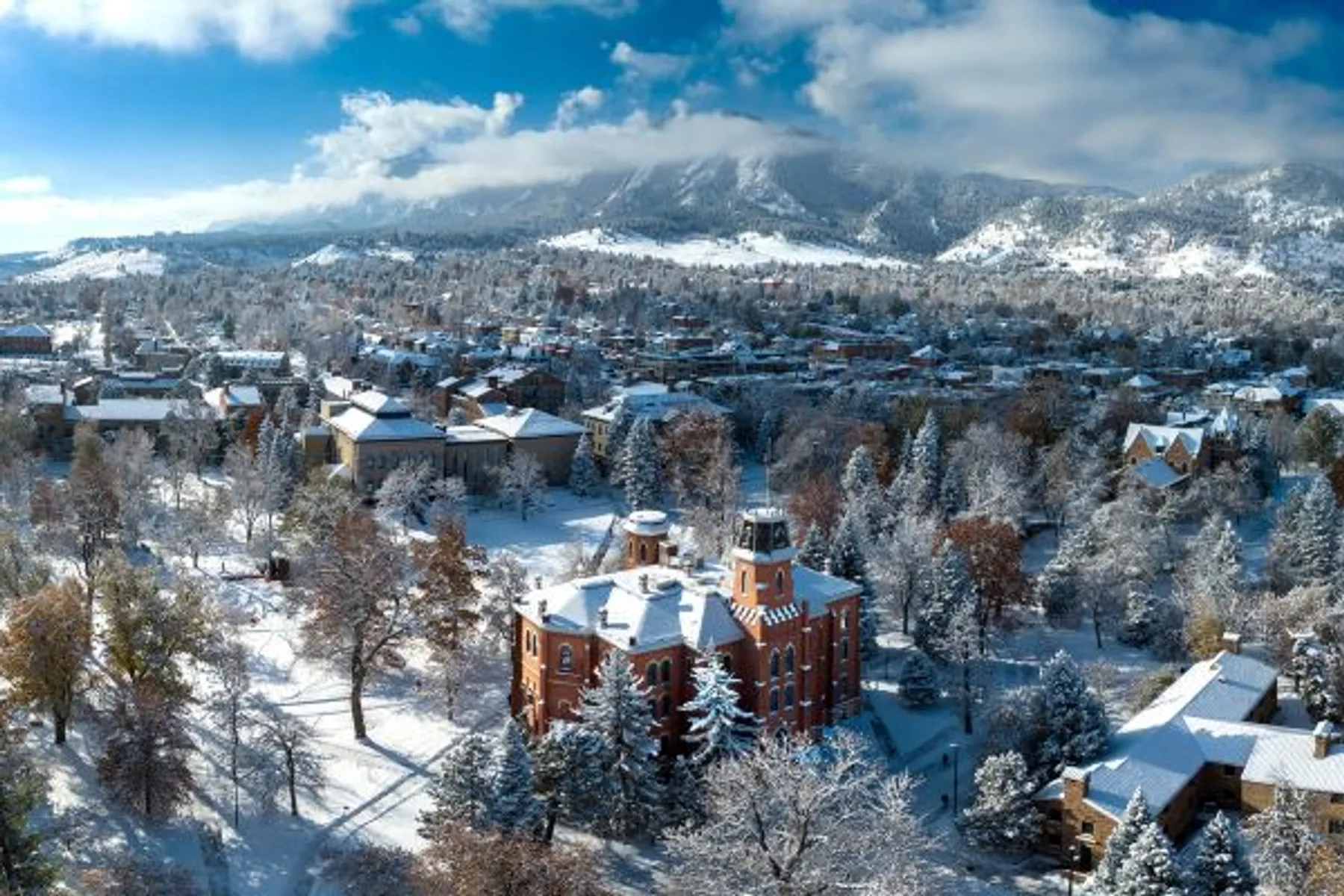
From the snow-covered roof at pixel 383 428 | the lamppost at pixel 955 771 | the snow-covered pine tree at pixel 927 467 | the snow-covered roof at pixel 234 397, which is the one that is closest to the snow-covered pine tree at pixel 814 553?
the lamppost at pixel 955 771

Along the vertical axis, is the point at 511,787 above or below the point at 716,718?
below

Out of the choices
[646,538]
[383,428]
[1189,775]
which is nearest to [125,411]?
[383,428]

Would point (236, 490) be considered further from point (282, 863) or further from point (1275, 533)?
point (1275, 533)

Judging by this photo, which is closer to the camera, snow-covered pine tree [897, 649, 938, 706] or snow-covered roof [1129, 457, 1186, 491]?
snow-covered pine tree [897, 649, 938, 706]

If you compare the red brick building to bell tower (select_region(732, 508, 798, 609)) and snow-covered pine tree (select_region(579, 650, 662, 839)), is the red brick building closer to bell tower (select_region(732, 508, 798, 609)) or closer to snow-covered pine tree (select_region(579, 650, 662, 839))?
bell tower (select_region(732, 508, 798, 609))

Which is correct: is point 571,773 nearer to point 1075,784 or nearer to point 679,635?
point 679,635

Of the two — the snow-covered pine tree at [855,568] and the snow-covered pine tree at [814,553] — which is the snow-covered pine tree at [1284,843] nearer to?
the snow-covered pine tree at [855,568]

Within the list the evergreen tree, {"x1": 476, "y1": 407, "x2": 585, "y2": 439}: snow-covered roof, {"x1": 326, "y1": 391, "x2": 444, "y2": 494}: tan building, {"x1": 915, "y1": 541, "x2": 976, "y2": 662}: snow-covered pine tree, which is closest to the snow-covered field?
the evergreen tree
